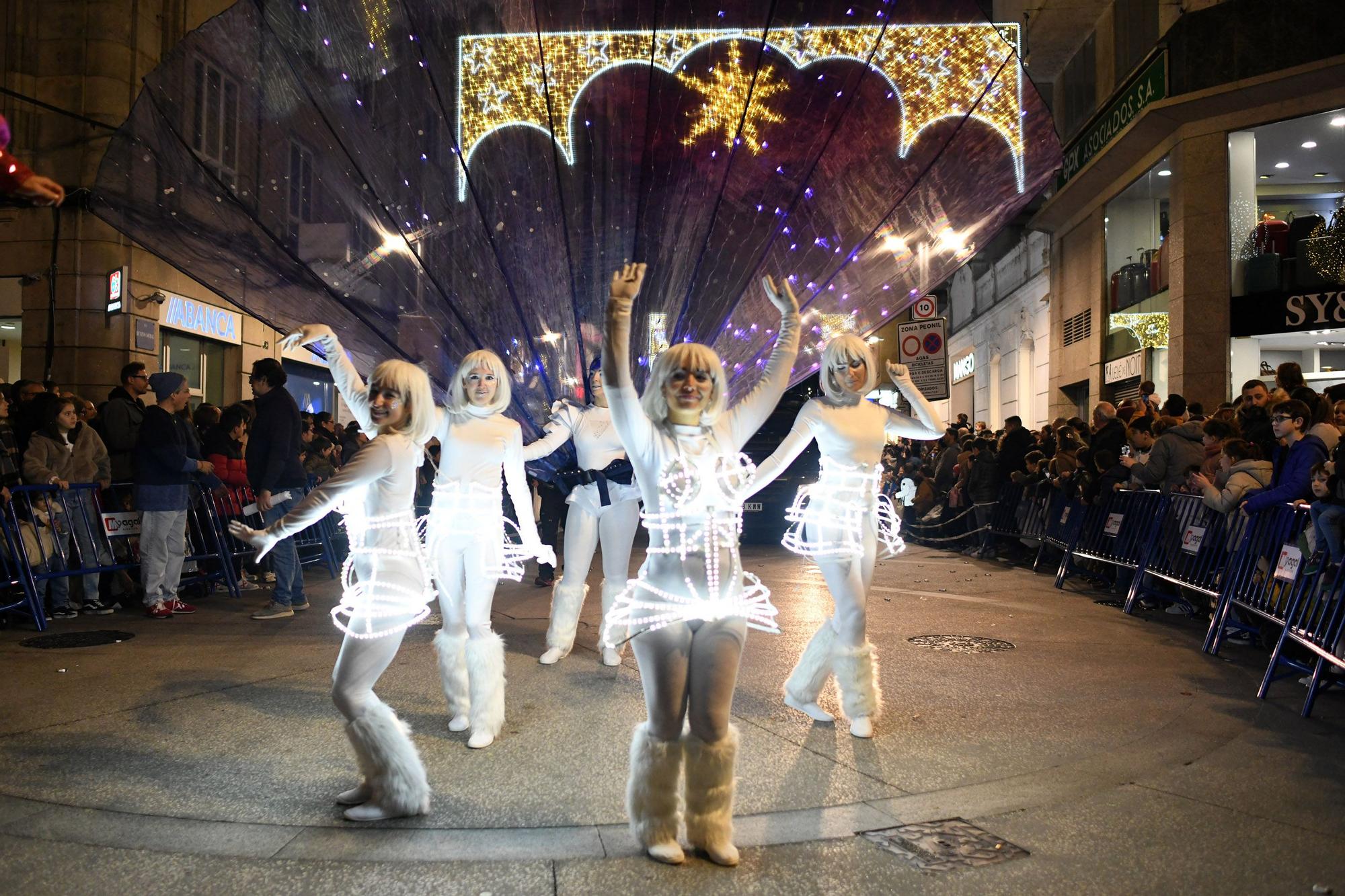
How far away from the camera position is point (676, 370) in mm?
3865

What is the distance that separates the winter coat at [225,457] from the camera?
37.1 feet

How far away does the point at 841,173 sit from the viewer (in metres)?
6.01

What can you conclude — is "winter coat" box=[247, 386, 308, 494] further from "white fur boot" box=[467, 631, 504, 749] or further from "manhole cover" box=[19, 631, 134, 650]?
"white fur boot" box=[467, 631, 504, 749]

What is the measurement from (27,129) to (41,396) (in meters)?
12.1

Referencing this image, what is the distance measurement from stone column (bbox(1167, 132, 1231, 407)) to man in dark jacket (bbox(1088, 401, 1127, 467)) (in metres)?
7.44

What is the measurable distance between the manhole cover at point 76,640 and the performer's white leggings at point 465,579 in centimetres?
399

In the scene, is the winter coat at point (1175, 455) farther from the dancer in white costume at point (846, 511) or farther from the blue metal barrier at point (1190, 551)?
the dancer in white costume at point (846, 511)

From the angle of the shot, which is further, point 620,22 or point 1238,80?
point 1238,80

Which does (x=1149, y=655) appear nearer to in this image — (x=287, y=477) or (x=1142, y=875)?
(x=1142, y=875)

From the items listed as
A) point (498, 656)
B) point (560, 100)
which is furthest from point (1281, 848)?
point (560, 100)

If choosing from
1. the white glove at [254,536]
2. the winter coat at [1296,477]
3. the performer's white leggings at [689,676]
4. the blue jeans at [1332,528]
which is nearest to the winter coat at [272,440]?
the white glove at [254,536]

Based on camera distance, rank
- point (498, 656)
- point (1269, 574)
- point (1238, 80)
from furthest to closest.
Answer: point (1238, 80) < point (1269, 574) < point (498, 656)

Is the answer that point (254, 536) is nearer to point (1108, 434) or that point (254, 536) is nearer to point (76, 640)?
point (76, 640)

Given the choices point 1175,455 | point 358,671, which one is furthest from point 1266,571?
point 358,671
